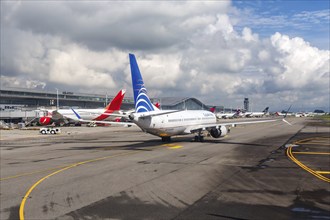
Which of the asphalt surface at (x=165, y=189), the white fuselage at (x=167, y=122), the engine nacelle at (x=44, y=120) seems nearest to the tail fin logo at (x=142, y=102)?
the white fuselage at (x=167, y=122)

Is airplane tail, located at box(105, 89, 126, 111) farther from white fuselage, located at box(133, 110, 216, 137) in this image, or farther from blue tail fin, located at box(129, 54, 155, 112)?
blue tail fin, located at box(129, 54, 155, 112)

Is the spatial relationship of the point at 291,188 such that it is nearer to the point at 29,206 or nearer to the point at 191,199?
the point at 191,199

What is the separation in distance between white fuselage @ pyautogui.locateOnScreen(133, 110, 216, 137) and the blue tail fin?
4.33 ft

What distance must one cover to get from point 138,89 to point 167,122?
205 inches

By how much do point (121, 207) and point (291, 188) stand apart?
28.3 ft

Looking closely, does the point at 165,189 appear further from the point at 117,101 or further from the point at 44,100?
the point at 44,100

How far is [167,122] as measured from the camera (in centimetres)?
3953

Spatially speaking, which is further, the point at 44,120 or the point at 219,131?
the point at 44,120

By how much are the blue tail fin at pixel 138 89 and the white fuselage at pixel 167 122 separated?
1320 mm

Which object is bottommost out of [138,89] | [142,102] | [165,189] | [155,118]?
[165,189]

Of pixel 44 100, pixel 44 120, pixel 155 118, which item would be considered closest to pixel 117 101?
pixel 44 120

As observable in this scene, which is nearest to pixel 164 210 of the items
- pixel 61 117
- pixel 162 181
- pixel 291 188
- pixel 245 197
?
pixel 245 197

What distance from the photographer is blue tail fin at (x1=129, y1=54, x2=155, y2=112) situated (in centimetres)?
3816

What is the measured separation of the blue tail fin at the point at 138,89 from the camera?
3816 cm
